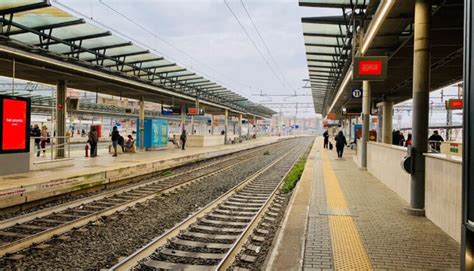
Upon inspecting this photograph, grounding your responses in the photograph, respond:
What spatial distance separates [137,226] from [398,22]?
25.5ft

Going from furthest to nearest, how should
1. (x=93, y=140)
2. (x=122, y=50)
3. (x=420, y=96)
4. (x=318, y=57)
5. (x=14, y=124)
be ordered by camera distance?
(x=318, y=57), (x=93, y=140), (x=122, y=50), (x=14, y=124), (x=420, y=96)

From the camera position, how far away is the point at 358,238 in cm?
585

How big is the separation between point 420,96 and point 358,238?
3.25m

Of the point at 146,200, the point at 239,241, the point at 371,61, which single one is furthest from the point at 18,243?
the point at 371,61

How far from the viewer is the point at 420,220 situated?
23.2 ft

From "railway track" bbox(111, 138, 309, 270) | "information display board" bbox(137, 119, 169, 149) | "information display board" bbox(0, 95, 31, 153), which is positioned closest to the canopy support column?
"railway track" bbox(111, 138, 309, 270)

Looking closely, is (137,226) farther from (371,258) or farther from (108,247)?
(371,258)

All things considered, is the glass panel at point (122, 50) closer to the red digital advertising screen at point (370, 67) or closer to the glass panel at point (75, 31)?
the glass panel at point (75, 31)

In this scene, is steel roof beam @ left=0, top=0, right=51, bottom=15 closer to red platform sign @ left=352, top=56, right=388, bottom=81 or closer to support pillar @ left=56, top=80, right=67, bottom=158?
support pillar @ left=56, top=80, right=67, bottom=158

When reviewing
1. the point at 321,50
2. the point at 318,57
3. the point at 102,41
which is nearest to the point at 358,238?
the point at 102,41

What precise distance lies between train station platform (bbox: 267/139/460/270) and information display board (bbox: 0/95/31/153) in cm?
831

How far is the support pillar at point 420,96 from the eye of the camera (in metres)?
7.46

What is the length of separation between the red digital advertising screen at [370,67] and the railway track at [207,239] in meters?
4.78

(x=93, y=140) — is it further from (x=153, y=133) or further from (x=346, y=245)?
(x=346, y=245)
